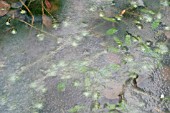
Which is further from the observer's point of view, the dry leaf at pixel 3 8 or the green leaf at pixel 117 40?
the dry leaf at pixel 3 8

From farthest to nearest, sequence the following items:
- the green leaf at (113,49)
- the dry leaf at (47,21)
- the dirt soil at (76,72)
→ the dry leaf at (47,21) → the green leaf at (113,49) → the dirt soil at (76,72)

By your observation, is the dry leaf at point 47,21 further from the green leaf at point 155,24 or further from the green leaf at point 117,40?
the green leaf at point 155,24

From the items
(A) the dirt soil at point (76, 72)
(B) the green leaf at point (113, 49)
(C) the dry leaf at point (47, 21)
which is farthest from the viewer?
(C) the dry leaf at point (47, 21)

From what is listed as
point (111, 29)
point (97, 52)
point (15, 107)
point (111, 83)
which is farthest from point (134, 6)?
point (15, 107)

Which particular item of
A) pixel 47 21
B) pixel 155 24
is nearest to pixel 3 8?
pixel 47 21

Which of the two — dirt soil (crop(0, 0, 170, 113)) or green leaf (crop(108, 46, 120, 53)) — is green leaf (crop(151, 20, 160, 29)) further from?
green leaf (crop(108, 46, 120, 53))

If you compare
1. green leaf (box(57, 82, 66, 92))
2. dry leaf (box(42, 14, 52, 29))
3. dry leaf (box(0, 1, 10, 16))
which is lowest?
green leaf (box(57, 82, 66, 92))

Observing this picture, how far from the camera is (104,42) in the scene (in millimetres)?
2186

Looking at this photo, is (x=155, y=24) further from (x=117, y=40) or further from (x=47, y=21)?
(x=47, y=21)

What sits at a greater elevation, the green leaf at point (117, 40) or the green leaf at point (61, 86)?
the green leaf at point (117, 40)

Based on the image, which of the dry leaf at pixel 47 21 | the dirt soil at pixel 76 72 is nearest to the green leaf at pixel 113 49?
the dirt soil at pixel 76 72

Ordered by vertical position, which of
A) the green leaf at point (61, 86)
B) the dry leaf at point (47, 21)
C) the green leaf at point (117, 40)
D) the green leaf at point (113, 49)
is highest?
the dry leaf at point (47, 21)

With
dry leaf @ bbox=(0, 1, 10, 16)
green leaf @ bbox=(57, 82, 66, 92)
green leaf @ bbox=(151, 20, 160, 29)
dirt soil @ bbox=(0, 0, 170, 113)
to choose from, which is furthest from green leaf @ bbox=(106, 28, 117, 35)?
dry leaf @ bbox=(0, 1, 10, 16)

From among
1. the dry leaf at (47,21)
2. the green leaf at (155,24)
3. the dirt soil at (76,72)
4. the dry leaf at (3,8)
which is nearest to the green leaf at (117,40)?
the dirt soil at (76,72)
